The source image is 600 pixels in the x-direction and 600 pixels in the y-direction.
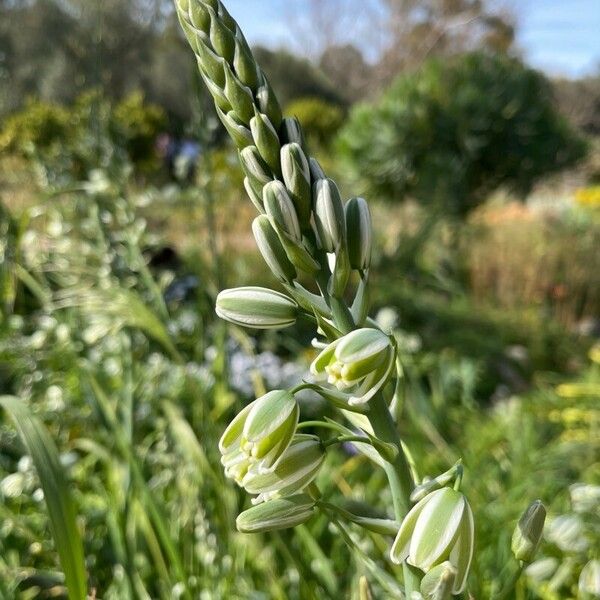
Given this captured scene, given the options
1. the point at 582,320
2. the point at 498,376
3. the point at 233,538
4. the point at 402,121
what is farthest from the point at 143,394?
the point at 402,121

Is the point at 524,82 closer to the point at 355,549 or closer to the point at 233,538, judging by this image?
the point at 233,538

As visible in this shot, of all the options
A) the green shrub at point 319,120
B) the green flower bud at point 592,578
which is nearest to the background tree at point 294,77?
the green shrub at point 319,120

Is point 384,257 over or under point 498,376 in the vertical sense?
over

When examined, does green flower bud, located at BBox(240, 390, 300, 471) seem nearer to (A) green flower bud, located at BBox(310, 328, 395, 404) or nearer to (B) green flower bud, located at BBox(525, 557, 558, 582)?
(A) green flower bud, located at BBox(310, 328, 395, 404)

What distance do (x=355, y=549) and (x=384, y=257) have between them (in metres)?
5.13

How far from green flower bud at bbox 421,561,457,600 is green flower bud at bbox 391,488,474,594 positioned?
0.05 feet

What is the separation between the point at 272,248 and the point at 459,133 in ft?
21.6

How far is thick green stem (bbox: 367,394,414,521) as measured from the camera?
70cm

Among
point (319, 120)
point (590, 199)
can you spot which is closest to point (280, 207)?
point (590, 199)

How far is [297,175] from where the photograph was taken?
682mm

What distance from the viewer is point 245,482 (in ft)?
2.30

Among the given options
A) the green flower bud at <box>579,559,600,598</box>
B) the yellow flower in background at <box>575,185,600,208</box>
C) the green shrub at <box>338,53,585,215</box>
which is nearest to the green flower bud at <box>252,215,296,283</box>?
the green flower bud at <box>579,559,600,598</box>

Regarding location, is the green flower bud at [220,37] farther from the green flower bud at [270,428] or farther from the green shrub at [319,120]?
the green shrub at [319,120]

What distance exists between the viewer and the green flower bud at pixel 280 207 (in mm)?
668
